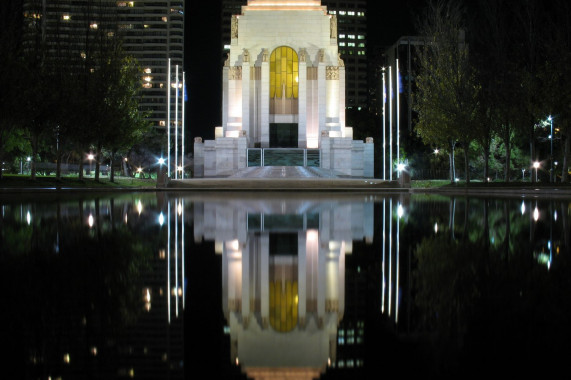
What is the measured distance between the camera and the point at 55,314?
4.77 metres

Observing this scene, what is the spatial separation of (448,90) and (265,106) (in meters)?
23.7

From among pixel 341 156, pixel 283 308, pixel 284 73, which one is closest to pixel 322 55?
pixel 284 73

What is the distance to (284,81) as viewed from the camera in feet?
210

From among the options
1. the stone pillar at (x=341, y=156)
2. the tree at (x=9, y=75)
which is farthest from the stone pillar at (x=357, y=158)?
the tree at (x=9, y=75)

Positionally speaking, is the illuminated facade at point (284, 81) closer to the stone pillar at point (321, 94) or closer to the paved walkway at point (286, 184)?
the stone pillar at point (321, 94)

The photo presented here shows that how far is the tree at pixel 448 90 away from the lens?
41188 millimetres

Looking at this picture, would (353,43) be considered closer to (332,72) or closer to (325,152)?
(332,72)

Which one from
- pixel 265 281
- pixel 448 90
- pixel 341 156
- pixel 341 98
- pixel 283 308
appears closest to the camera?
pixel 283 308

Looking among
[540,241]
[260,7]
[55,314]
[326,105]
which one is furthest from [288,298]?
[260,7]

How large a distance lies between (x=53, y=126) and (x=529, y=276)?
40560mm

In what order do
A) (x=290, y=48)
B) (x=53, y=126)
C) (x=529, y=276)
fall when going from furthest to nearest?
(x=290, y=48) → (x=53, y=126) → (x=529, y=276)

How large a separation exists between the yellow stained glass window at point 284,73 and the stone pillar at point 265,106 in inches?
101

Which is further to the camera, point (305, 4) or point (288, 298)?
point (305, 4)

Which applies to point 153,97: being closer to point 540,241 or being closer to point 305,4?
point 305,4
